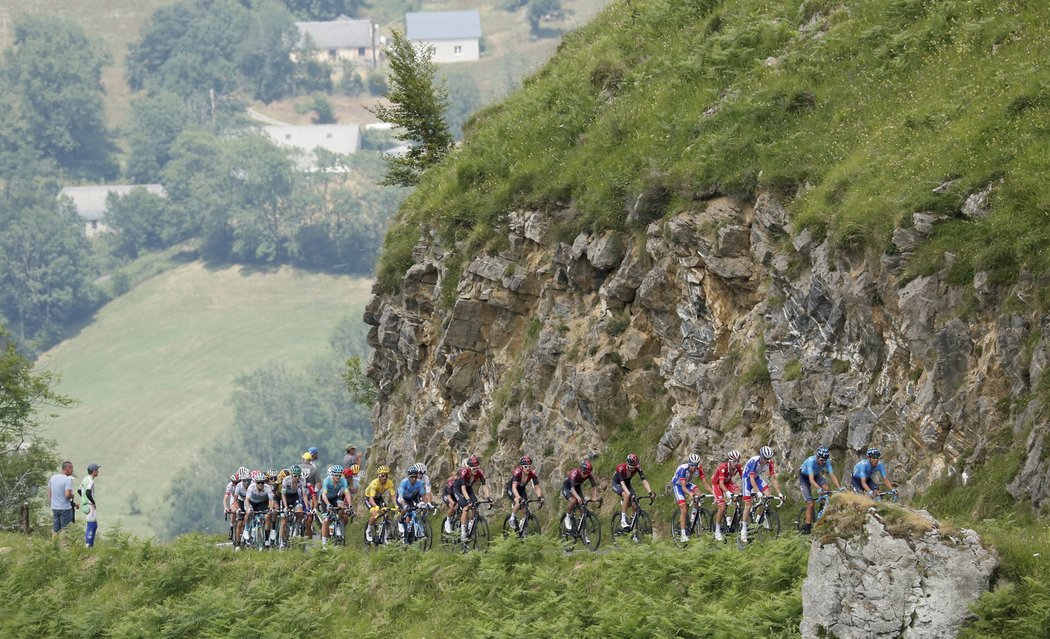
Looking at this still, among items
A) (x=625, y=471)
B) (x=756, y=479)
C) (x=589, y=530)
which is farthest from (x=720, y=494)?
(x=589, y=530)

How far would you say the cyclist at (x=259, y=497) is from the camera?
39.0 m

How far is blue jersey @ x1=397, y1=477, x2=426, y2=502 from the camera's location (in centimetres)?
3397

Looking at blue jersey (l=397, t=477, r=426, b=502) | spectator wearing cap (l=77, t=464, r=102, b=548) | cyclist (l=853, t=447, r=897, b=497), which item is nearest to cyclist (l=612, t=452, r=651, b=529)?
blue jersey (l=397, t=477, r=426, b=502)

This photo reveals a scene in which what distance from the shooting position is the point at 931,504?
1073 inches

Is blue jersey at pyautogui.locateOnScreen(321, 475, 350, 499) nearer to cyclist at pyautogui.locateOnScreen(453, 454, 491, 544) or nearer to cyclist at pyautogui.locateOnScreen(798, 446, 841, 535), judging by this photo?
cyclist at pyautogui.locateOnScreen(453, 454, 491, 544)

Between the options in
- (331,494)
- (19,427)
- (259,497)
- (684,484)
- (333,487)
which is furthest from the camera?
(19,427)

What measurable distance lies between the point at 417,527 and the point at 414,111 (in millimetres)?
22757

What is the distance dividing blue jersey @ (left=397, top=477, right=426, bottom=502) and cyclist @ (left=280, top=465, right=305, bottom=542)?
5262 millimetres

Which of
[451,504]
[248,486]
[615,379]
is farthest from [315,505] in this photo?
[615,379]

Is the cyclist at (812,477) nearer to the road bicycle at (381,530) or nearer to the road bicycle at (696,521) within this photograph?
the road bicycle at (696,521)

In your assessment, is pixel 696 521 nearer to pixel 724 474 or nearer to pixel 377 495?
pixel 724 474

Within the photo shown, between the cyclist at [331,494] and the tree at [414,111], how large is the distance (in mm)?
18403

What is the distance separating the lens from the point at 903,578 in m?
19.2


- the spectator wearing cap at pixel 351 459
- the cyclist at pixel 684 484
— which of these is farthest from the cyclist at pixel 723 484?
the spectator wearing cap at pixel 351 459
